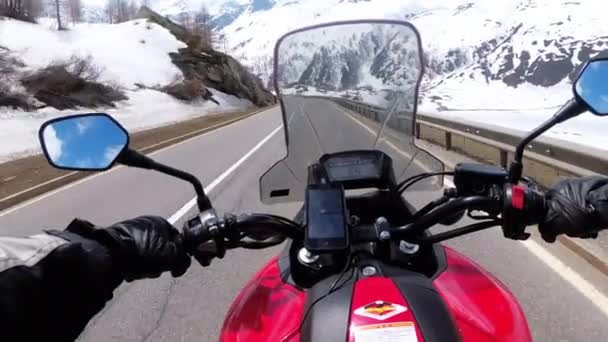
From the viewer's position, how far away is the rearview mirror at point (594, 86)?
1.79 metres

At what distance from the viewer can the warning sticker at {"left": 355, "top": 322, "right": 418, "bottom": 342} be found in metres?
1.34

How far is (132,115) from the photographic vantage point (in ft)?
107

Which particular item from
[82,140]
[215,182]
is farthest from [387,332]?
[215,182]

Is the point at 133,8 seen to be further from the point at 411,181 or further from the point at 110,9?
the point at 411,181

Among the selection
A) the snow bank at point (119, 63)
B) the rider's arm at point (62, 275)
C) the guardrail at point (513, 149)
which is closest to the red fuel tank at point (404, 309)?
the rider's arm at point (62, 275)

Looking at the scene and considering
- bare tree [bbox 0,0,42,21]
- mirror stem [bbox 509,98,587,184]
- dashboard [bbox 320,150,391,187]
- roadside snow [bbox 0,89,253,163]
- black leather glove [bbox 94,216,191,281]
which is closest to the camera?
black leather glove [bbox 94,216,191,281]

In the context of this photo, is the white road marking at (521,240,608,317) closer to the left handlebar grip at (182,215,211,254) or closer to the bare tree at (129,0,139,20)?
the left handlebar grip at (182,215,211,254)

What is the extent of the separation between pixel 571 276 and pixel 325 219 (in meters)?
3.68

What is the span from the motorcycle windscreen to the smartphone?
63 cm

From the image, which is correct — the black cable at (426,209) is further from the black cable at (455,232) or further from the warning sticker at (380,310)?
the warning sticker at (380,310)

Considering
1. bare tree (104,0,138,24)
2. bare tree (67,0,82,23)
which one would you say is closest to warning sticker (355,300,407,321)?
bare tree (67,0,82,23)

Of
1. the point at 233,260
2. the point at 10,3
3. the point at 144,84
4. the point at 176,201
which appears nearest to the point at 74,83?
the point at 144,84

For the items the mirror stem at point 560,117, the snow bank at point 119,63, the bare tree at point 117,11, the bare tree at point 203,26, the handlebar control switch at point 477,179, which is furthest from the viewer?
the bare tree at point 117,11

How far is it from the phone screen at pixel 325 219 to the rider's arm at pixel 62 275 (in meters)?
0.49
